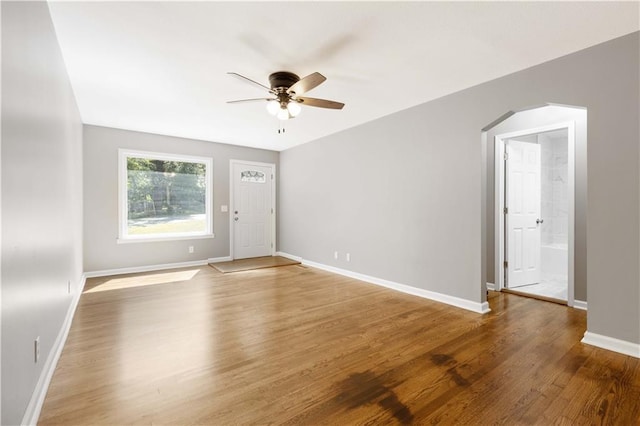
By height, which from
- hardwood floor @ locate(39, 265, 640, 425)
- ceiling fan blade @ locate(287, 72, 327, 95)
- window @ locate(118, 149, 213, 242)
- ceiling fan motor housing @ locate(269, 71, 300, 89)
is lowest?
hardwood floor @ locate(39, 265, 640, 425)

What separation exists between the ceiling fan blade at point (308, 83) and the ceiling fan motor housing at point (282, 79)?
94mm

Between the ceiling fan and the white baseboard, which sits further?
the white baseboard

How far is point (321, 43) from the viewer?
2432mm

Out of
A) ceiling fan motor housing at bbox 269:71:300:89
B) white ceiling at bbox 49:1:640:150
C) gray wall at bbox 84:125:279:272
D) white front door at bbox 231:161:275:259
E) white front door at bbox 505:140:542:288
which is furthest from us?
white front door at bbox 231:161:275:259

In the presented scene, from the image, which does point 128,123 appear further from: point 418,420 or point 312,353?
Result: point 418,420

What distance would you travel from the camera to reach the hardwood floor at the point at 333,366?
66.5 inches

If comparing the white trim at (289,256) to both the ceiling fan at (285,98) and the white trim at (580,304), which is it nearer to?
the ceiling fan at (285,98)

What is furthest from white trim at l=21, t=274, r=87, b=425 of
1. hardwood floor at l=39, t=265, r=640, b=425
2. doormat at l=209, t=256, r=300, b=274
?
doormat at l=209, t=256, r=300, b=274

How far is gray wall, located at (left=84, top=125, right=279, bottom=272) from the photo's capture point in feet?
16.1

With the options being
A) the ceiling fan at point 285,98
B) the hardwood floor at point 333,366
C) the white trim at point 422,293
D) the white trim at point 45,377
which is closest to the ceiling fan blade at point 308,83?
the ceiling fan at point 285,98

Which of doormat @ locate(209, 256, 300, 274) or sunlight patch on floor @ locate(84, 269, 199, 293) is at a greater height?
doormat @ locate(209, 256, 300, 274)

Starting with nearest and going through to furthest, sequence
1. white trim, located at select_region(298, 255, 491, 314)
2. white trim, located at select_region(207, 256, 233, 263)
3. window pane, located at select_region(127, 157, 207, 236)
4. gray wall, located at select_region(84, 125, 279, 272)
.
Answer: white trim, located at select_region(298, 255, 491, 314) < gray wall, located at select_region(84, 125, 279, 272) < window pane, located at select_region(127, 157, 207, 236) < white trim, located at select_region(207, 256, 233, 263)

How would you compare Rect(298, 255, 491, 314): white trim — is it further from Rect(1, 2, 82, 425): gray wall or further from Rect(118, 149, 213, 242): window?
Rect(1, 2, 82, 425): gray wall

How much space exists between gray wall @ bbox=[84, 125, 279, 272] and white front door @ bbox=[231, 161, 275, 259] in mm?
689
